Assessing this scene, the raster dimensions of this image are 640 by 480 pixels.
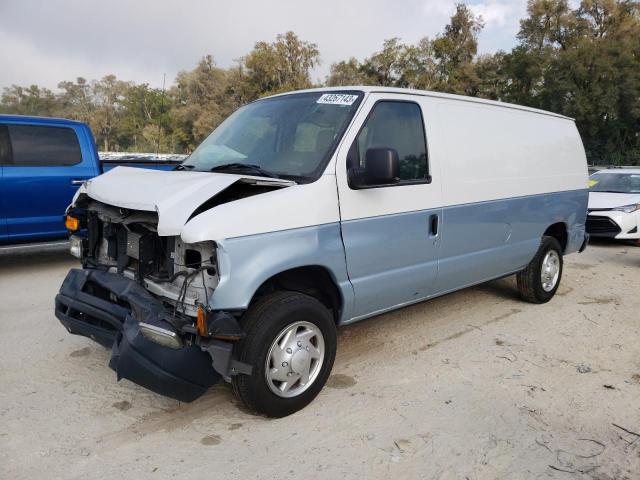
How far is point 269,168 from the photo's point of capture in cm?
358

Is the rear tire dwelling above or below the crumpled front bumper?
below

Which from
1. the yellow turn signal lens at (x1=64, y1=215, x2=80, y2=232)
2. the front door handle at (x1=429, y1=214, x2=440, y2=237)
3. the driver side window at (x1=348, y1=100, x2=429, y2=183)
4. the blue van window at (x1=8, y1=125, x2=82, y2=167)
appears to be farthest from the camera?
the blue van window at (x1=8, y1=125, x2=82, y2=167)

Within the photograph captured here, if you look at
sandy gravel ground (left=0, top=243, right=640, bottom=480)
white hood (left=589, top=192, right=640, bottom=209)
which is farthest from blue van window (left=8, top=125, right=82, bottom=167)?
white hood (left=589, top=192, right=640, bottom=209)

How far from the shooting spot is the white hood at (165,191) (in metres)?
2.81

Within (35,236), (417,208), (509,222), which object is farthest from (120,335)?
(35,236)

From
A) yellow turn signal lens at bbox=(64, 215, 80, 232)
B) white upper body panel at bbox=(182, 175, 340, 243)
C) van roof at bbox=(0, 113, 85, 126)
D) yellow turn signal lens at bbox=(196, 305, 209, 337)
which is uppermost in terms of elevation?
van roof at bbox=(0, 113, 85, 126)

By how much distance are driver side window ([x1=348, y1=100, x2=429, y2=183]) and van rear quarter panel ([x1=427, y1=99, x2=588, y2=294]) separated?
21cm

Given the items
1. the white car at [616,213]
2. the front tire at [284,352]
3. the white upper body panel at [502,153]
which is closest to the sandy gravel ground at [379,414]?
the front tire at [284,352]

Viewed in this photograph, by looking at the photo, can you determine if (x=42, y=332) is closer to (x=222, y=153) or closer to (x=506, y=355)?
(x=222, y=153)

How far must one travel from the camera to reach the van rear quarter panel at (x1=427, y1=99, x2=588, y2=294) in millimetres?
4281

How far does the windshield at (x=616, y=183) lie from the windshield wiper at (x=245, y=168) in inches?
369

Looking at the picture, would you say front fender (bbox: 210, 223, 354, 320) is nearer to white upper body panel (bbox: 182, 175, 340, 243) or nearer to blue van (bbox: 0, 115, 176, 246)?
white upper body panel (bbox: 182, 175, 340, 243)

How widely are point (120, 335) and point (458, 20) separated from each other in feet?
148

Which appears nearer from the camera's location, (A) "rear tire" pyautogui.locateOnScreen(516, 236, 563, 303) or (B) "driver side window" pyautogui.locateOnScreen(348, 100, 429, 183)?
(B) "driver side window" pyautogui.locateOnScreen(348, 100, 429, 183)
